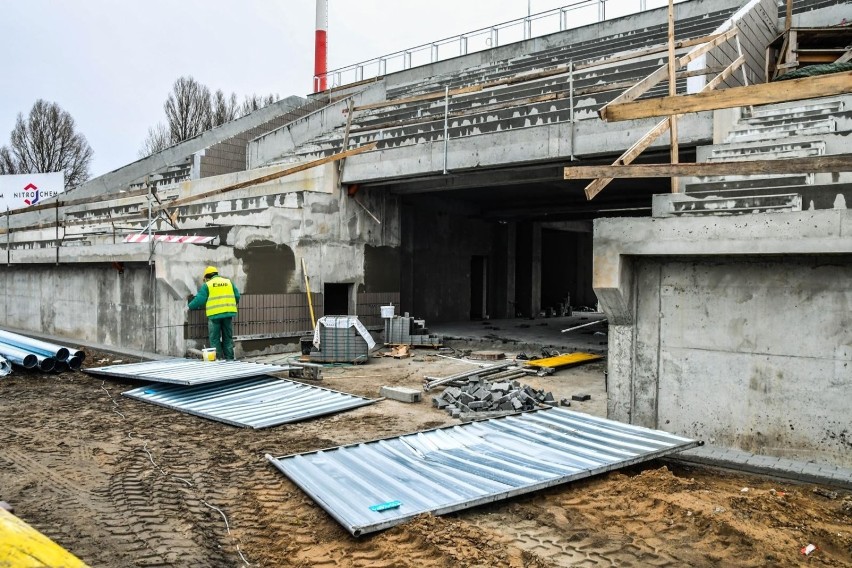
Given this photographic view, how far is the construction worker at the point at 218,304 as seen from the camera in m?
11.3

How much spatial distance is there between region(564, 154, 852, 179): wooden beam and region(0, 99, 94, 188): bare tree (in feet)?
133

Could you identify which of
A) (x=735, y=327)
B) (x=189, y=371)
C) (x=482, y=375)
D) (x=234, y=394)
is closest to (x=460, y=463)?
(x=735, y=327)

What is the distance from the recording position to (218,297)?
11328mm

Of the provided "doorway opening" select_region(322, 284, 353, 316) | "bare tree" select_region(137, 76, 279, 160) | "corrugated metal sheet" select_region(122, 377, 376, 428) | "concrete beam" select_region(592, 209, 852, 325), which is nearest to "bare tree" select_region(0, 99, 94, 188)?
"bare tree" select_region(137, 76, 279, 160)

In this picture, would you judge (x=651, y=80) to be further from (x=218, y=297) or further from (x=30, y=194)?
(x=30, y=194)

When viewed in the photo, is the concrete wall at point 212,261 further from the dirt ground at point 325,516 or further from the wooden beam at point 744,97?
the wooden beam at point 744,97

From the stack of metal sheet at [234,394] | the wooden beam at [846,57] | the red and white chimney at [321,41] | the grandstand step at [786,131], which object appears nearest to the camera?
the stack of metal sheet at [234,394]

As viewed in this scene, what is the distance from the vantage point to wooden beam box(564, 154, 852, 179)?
5.19 meters

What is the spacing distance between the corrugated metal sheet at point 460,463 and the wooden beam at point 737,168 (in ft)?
8.07

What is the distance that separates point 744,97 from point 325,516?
14.8ft

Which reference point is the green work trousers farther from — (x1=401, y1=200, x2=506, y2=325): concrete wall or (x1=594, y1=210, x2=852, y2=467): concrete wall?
(x1=594, y1=210, x2=852, y2=467): concrete wall

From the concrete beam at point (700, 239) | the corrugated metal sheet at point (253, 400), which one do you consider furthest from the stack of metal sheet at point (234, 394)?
the concrete beam at point (700, 239)

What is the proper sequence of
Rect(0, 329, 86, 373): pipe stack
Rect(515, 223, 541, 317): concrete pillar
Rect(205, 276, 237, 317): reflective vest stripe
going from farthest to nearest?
Rect(515, 223, 541, 317): concrete pillar
Rect(205, 276, 237, 317): reflective vest stripe
Rect(0, 329, 86, 373): pipe stack

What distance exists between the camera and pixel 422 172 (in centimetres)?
1366
